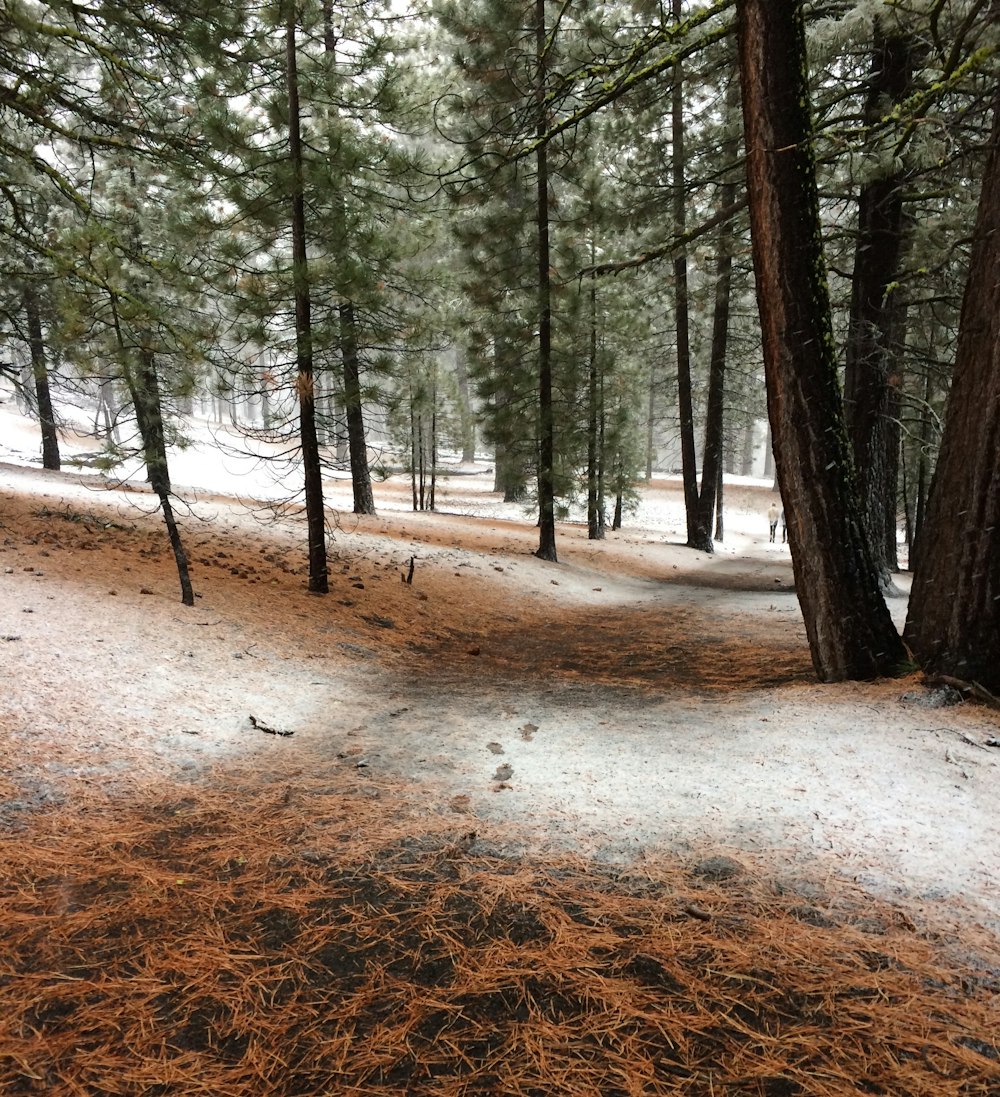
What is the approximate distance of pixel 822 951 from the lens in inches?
81.1

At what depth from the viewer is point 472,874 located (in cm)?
256

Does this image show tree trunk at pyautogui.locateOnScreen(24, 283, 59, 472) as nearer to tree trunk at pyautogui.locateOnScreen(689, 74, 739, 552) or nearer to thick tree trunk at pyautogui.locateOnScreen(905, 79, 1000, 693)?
thick tree trunk at pyautogui.locateOnScreen(905, 79, 1000, 693)

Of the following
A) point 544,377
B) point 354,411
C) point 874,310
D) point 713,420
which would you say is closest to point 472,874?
point 874,310

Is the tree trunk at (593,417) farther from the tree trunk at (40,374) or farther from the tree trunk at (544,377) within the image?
the tree trunk at (40,374)

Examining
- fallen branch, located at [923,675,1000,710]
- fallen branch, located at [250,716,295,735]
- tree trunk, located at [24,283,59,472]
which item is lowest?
fallen branch, located at [250,716,295,735]

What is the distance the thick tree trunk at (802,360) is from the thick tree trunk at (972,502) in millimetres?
410

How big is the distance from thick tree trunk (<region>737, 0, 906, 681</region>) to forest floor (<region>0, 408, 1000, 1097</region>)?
48 centimetres

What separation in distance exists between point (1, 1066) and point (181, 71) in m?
8.10

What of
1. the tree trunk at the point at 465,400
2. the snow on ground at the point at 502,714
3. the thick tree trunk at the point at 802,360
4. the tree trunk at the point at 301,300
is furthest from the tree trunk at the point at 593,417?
the thick tree trunk at the point at 802,360

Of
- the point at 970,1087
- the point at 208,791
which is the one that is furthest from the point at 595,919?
the point at 208,791

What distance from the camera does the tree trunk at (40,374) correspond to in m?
7.60

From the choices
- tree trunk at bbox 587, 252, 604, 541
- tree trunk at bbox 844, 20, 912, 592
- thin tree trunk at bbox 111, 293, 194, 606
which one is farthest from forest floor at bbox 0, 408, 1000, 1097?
tree trunk at bbox 587, 252, 604, 541

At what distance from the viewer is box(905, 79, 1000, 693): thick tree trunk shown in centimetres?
388

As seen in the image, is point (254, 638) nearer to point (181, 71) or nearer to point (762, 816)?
point (762, 816)
